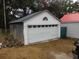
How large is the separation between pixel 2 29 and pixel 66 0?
1554cm

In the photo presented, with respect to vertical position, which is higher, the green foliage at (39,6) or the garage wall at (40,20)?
the green foliage at (39,6)

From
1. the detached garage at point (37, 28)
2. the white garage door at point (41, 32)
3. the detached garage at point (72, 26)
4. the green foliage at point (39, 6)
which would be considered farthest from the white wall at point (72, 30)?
the green foliage at point (39, 6)

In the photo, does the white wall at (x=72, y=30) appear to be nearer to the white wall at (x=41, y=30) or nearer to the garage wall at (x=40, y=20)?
the white wall at (x=41, y=30)

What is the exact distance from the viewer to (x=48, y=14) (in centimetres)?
2041

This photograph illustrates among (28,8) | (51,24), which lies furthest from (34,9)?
(51,24)

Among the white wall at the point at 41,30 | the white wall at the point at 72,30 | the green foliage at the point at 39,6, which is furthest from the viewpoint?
the green foliage at the point at 39,6

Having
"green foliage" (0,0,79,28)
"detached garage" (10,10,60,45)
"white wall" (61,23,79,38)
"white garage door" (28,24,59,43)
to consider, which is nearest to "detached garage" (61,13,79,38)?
"white wall" (61,23,79,38)

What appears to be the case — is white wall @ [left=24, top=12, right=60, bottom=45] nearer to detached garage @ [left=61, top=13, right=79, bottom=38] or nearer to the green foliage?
detached garage @ [left=61, top=13, right=79, bottom=38]

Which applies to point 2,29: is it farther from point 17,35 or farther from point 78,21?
point 78,21

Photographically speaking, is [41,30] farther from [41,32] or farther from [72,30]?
[72,30]

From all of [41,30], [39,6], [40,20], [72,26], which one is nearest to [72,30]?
[72,26]

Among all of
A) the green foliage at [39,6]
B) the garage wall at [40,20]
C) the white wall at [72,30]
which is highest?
the green foliage at [39,6]

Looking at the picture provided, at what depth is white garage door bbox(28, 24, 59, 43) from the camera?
18797 mm

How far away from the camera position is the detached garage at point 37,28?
1831 centimetres
